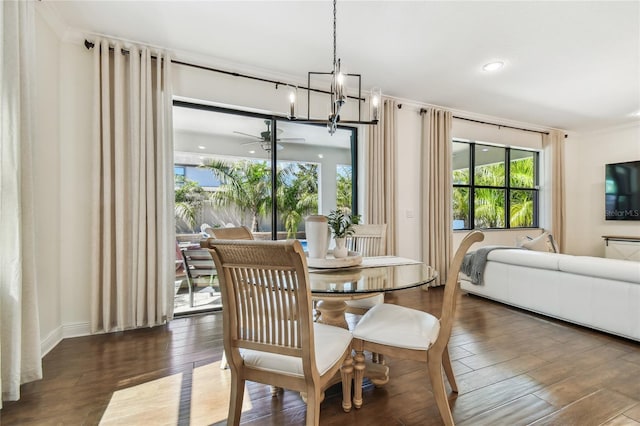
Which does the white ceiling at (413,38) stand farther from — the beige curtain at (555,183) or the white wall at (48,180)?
the beige curtain at (555,183)

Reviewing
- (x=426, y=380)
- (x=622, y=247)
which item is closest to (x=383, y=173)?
(x=426, y=380)

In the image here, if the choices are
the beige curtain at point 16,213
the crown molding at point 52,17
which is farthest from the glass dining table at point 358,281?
the crown molding at point 52,17

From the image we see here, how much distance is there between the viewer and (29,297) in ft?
5.91

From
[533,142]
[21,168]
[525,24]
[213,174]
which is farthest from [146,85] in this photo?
[533,142]

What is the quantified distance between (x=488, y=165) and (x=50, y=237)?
236 inches

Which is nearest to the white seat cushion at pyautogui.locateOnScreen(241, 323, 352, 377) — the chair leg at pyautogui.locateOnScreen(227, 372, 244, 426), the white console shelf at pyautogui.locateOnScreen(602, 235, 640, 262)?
the chair leg at pyautogui.locateOnScreen(227, 372, 244, 426)

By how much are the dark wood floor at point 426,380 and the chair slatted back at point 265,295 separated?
2.13 feet

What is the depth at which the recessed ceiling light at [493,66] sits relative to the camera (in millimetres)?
A: 3209

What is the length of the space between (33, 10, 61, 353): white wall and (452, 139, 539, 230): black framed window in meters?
5.04

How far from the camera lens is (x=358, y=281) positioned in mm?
1636

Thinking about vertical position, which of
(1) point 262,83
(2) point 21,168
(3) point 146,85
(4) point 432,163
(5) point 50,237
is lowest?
(5) point 50,237

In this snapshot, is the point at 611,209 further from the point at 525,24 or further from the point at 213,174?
the point at 213,174

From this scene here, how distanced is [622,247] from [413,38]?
5473mm

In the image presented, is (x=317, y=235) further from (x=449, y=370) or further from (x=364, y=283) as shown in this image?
(x=449, y=370)
